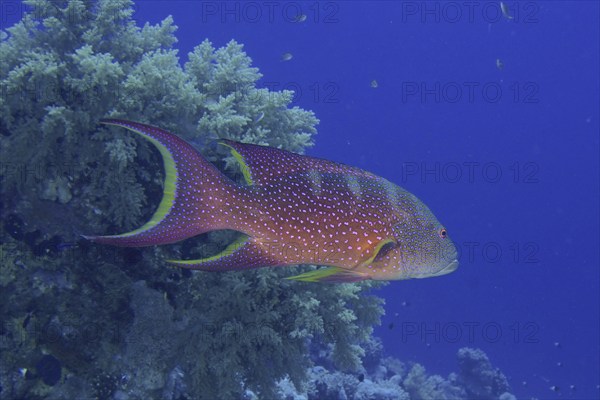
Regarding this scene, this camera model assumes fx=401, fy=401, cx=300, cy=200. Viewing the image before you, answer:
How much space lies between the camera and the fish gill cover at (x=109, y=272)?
12.1ft

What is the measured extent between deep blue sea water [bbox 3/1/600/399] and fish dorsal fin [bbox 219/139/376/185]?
81.3m

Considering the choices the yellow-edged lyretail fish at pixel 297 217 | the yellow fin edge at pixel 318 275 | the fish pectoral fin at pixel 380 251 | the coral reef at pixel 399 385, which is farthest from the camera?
the coral reef at pixel 399 385

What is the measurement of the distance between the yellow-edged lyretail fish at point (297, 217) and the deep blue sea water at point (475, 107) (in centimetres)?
8088

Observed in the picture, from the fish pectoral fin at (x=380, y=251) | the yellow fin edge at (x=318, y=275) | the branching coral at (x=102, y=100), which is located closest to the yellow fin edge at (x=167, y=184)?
the yellow fin edge at (x=318, y=275)

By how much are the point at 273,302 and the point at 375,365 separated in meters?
11.0

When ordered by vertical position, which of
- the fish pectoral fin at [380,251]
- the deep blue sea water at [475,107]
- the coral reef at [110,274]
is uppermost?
the deep blue sea water at [475,107]

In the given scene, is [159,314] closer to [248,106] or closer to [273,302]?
[273,302]

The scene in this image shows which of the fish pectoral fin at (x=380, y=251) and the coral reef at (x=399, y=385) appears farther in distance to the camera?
the coral reef at (x=399, y=385)

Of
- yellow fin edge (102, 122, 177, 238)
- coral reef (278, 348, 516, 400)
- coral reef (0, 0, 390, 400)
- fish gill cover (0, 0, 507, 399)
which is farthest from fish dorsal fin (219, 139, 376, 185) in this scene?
coral reef (278, 348, 516, 400)

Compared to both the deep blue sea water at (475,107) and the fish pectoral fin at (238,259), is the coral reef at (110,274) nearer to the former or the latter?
the fish pectoral fin at (238,259)

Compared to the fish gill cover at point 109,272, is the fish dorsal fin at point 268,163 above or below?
above

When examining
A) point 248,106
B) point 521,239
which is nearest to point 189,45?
point 521,239

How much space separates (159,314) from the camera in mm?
3965

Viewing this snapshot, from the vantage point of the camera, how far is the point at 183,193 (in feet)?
9.21
